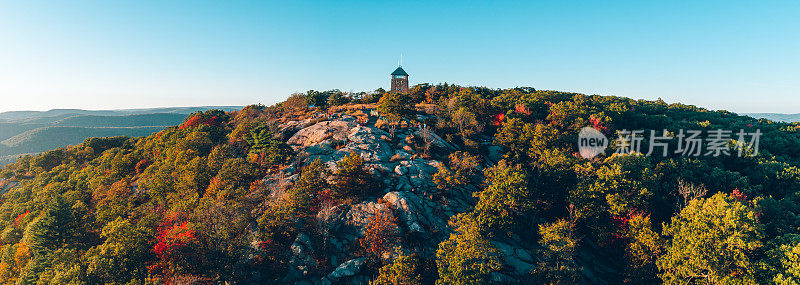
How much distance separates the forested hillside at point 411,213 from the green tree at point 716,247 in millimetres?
155

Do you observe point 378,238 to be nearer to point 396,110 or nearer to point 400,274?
point 400,274

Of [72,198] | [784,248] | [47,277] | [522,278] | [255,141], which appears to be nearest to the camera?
[47,277]

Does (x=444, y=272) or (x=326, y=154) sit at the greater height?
(x=326, y=154)

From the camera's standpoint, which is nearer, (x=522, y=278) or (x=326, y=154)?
(x=522, y=278)

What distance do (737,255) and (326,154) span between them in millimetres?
50608

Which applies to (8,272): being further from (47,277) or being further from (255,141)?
(255,141)

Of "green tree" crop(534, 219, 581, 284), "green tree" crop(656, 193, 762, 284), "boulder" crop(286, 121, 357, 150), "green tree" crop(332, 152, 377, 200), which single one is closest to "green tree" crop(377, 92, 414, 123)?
"boulder" crop(286, 121, 357, 150)

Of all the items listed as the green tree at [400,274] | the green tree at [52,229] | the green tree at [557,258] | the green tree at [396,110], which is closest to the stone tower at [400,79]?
the green tree at [396,110]

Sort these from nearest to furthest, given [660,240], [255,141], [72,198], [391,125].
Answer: [660,240] < [72,198] < [255,141] < [391,125]

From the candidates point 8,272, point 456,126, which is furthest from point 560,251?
point 8,272

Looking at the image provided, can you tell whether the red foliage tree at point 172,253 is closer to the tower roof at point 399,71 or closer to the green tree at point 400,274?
the green tree at point 400,274

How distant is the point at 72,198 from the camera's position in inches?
1758

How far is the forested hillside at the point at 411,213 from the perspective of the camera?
27.2 meters

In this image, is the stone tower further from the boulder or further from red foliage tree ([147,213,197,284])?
red foliage tree ([147,213,197,284])
